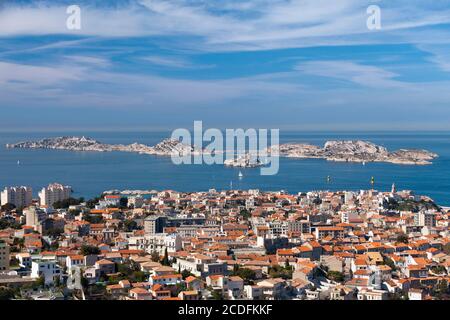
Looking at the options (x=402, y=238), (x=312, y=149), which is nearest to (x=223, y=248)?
(x=402, y=238)

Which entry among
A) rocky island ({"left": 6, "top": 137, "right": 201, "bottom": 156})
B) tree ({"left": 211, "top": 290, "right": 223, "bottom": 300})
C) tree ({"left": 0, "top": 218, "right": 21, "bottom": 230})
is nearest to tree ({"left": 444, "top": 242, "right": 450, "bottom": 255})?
tree ({"left": 211, "top": 290, "right": 223, "bottom": 300})

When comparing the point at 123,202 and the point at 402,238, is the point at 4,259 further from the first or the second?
the point at 123,202

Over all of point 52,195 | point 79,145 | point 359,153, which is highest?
point 79,145

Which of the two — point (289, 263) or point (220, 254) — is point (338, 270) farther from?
point (220, 254)
